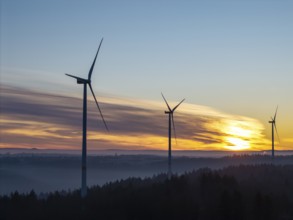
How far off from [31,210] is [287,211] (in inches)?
641

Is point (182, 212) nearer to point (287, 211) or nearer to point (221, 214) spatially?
point (221, 214)

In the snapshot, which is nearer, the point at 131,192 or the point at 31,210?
the point at 31,210

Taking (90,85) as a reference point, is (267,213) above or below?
below

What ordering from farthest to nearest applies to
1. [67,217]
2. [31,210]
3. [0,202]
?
[0,202]
[31,210]
[67,217]

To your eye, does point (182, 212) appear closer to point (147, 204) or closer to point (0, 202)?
point (147, 204)

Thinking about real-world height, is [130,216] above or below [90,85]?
below

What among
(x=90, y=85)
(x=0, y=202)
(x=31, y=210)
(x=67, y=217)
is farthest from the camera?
(x=90, y=85)

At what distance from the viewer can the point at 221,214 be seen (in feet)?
114

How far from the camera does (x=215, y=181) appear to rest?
46.2m

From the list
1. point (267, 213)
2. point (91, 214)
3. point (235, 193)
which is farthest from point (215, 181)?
point (91, 214)

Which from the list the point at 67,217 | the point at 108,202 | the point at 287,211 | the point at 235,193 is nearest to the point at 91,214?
the point at 67,217

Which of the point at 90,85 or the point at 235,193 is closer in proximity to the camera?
the point at 235,193

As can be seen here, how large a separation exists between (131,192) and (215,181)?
8.24 metres

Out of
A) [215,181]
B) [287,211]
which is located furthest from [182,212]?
[215,181]
